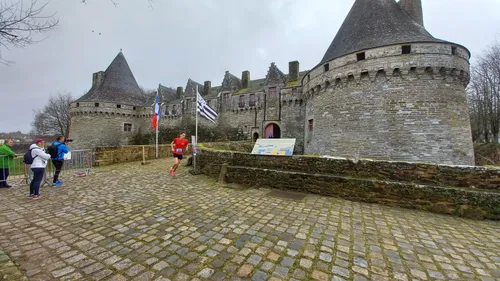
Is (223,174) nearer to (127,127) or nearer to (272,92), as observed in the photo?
(272,92)

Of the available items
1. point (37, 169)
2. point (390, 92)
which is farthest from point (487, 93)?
point (37, 169)

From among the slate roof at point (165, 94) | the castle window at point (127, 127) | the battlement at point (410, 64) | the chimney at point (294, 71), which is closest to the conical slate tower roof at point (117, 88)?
the slate roof at point (165, 94)

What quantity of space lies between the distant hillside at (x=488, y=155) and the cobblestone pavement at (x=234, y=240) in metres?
18.8

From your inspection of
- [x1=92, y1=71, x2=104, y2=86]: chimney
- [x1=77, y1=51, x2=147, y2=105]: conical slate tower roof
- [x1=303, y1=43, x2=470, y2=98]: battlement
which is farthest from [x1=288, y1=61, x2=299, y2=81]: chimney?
[x1=92, y1=71, x2=104, y2=86]: chimney

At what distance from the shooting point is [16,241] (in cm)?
263

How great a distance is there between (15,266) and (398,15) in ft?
61.6

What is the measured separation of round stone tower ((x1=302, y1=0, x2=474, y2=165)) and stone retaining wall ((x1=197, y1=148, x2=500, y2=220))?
21.0 ft

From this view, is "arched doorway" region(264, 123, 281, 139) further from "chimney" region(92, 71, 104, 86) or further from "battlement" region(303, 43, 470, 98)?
"chimney" region(92, 71, 104, 86)

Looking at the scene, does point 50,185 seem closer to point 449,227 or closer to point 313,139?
point 449,227

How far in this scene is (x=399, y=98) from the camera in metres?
10.2

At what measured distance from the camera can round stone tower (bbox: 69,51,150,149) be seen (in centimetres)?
2552

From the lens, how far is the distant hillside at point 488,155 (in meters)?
15.5

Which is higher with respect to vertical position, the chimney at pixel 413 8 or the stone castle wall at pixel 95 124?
the chimney at pixel 413 8

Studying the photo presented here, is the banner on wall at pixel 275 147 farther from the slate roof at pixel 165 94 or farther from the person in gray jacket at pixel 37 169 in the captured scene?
the slate roof at pixel 165 94
